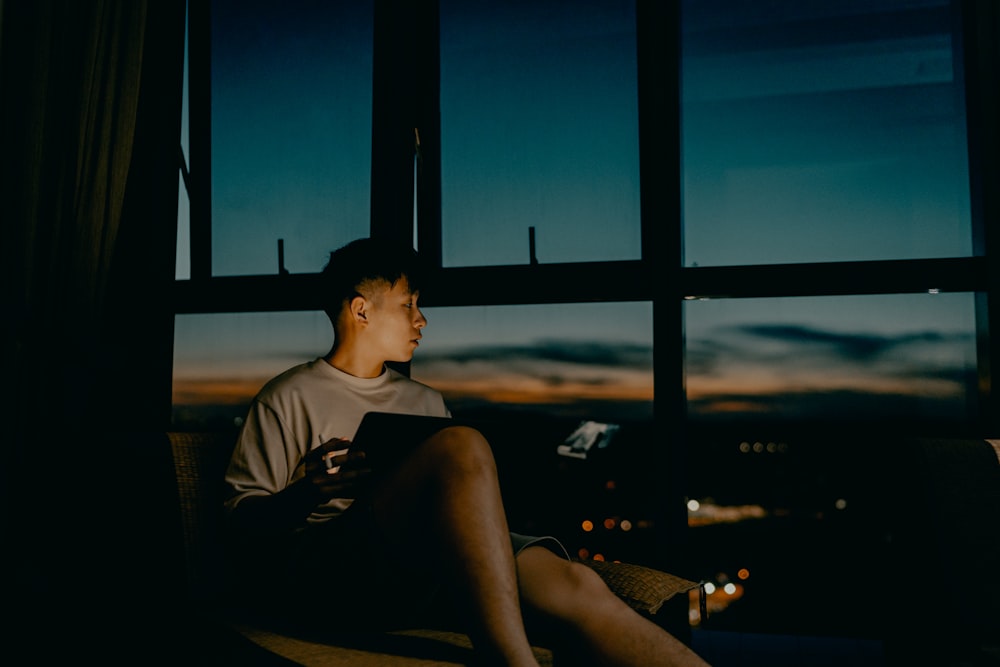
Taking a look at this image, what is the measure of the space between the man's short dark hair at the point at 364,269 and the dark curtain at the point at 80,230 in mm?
668

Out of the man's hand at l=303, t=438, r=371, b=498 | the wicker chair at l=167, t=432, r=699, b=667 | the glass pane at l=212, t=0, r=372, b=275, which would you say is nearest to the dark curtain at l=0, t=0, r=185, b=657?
the glass pane at l=212, t=0, r=372, b=275

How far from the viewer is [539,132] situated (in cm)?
248

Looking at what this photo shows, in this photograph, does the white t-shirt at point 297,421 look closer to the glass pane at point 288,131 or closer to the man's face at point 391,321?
the man's face at point 391,321

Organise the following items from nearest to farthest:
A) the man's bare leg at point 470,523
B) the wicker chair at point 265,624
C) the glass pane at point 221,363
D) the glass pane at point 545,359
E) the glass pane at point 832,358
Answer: the man's bare leg at point 470,523, the wicker chair at point 265,624, the glass pane at point 832,358, the glass pane at point 545,359, the glass pane at point 221,363

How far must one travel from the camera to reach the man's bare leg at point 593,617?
1204 millimetres

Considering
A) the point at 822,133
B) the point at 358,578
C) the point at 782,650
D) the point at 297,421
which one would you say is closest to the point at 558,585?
the point at 358,578

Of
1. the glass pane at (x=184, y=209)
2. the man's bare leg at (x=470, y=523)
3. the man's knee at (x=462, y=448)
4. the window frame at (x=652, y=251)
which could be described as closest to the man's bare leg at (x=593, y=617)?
the man's bare leg at (x=470, y=523)

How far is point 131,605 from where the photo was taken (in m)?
1.43

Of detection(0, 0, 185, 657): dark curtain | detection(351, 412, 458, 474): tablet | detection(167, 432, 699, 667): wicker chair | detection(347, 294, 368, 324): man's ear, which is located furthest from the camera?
detection(0, 0, 185, 657): dark curtain

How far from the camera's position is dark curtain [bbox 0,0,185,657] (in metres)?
2.07

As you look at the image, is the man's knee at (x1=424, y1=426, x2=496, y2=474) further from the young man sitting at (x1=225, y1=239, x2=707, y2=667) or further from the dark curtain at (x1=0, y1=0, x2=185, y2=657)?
the dark curtain at (x1=0, y1=0, x2=185, y2=657)

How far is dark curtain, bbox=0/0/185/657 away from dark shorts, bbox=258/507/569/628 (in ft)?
2.13

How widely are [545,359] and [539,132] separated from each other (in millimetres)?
721

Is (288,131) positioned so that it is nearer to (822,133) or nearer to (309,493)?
(309,493)
